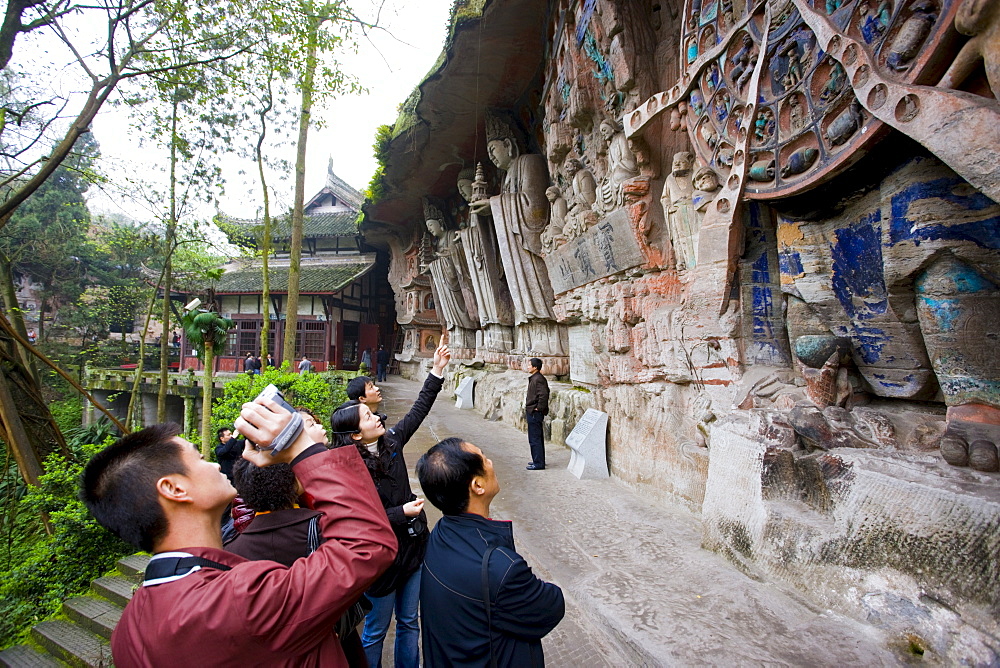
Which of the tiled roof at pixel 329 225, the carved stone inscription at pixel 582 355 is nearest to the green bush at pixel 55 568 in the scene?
the carved stone inscription at pixel 582 355

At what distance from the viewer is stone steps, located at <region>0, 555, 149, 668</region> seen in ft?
9.10

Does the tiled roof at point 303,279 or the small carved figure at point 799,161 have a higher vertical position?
the tiled roof at point 303,279

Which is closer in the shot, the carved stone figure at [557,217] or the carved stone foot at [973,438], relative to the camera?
the carved stone foot at [973,438]

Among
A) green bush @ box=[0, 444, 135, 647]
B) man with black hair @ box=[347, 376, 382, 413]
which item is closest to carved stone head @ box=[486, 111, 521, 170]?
man with black hair @ box=[347, 376, 382, 413]

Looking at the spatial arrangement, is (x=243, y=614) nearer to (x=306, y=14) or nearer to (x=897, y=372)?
(x=897, y=372)

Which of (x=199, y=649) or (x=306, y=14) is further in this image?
(x=306, y=14)

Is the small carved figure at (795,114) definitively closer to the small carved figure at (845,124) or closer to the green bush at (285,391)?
the small carved figure at (845,124)

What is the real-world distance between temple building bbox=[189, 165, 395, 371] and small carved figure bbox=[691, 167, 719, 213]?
14.6 metres

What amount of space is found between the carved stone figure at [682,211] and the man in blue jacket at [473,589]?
11.7ft

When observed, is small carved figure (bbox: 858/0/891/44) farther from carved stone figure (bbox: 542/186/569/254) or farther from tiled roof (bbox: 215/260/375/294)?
tiled roof (bbox: 215/260/375/294)

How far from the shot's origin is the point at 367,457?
1898 millimetres

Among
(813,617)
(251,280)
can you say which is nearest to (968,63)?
(813,617)

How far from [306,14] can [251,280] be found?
41.4 ft

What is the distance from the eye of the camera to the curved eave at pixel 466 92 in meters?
6.98
